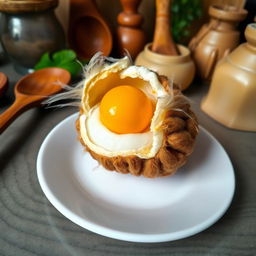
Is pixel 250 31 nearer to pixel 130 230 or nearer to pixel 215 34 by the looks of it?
pixel 215 34

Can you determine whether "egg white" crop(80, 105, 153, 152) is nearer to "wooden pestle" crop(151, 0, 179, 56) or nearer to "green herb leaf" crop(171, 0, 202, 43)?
"wooden pestle" crop(151, 0, 179, 56)

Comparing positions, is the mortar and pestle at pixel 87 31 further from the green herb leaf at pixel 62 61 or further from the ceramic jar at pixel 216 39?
the ceramic jar at pixel 216 39

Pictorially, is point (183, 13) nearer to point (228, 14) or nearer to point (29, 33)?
point (228, 14)

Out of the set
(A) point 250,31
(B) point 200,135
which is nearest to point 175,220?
(B) point 200,135

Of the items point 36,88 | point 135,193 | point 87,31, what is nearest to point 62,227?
point 135,193

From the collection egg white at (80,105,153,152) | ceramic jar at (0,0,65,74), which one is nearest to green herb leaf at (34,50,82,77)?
ceramic jar at (0,0,65,74)

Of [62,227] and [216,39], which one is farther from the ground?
[216,39]

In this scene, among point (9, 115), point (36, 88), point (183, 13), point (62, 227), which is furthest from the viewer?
point (183, 13)
